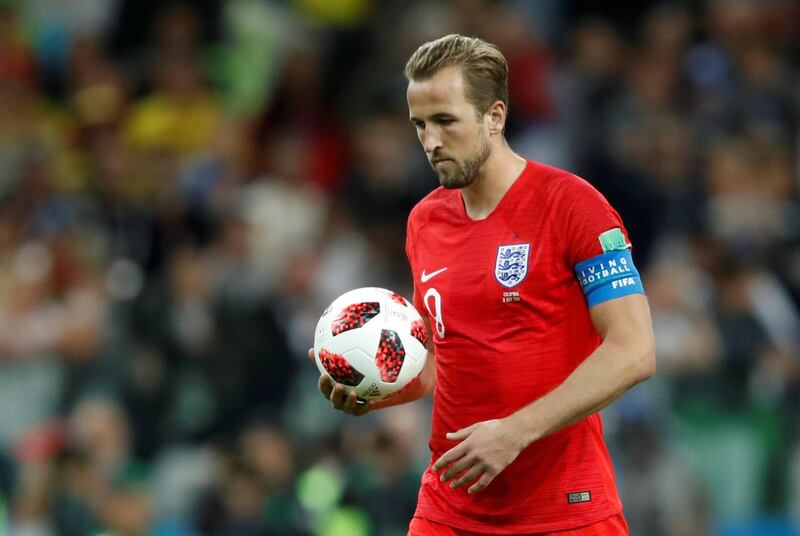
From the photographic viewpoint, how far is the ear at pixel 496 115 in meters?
4.97

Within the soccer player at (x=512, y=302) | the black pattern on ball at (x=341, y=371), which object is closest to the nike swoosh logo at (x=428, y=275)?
the soccer player at (x=512, y=302)

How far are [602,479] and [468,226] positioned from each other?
102cm

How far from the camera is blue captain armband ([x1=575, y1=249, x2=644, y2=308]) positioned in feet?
15.3

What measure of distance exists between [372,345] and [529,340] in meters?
0.56

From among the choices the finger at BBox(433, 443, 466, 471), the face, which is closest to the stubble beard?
the face

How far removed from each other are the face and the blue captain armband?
0.58 metres

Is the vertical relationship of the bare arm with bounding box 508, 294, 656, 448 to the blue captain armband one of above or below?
below

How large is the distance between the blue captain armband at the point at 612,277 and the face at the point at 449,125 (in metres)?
0.58

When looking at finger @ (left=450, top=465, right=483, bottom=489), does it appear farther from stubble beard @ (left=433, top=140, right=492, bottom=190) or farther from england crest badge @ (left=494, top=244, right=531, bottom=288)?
stubble beard @ (left=433, top=140, right=492, bottom=190)

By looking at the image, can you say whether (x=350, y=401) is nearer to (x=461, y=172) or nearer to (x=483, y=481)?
(x=483, y=481)

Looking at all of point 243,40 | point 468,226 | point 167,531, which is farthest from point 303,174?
point 468,226

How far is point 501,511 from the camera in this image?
4.87 m

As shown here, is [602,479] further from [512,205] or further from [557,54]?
[557,54]

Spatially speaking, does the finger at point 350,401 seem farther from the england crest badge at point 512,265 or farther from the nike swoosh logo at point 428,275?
the england crest badge at point 512,265
